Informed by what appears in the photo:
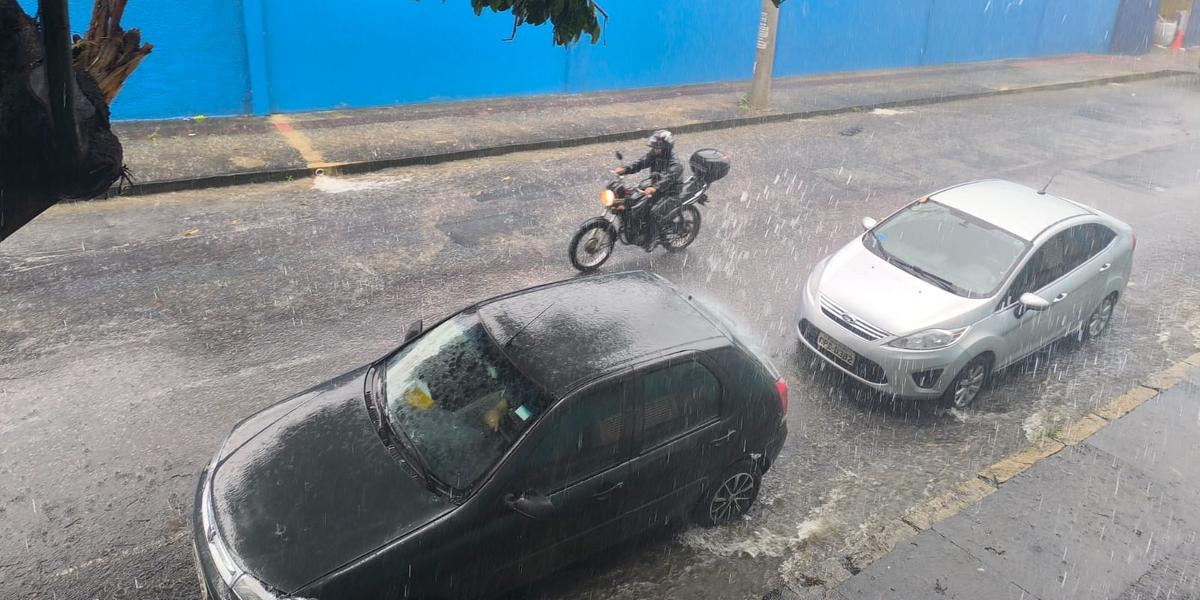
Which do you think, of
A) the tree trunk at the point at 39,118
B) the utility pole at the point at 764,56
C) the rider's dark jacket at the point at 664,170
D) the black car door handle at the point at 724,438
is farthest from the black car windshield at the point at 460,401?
the utility pole at the point at 764,56

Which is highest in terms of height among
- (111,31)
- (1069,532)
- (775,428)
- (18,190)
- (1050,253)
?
(111,31)

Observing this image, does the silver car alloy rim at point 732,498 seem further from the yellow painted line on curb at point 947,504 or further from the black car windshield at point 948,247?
the black car windshield at point 948,247

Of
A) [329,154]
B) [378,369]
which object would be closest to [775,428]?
[378,369]

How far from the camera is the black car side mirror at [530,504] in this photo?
4043mm

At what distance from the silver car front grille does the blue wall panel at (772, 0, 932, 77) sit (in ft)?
43.2

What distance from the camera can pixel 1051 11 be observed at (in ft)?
81.5

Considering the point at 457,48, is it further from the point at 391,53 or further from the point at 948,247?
the point at 948,247

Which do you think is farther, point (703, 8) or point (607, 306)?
point (703, 8)

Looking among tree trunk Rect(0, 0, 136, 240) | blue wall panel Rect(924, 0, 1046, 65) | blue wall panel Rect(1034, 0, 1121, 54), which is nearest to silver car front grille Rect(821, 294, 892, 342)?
tree trunk Rect(0, 0, 136, 240)

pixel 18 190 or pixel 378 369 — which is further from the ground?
pixel 18 190

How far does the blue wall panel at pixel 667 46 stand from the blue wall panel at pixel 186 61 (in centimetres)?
654

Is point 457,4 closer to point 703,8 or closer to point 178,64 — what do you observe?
point 178,64

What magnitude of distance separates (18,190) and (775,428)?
4.22 meters

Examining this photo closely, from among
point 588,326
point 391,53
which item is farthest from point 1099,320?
point 391,53
